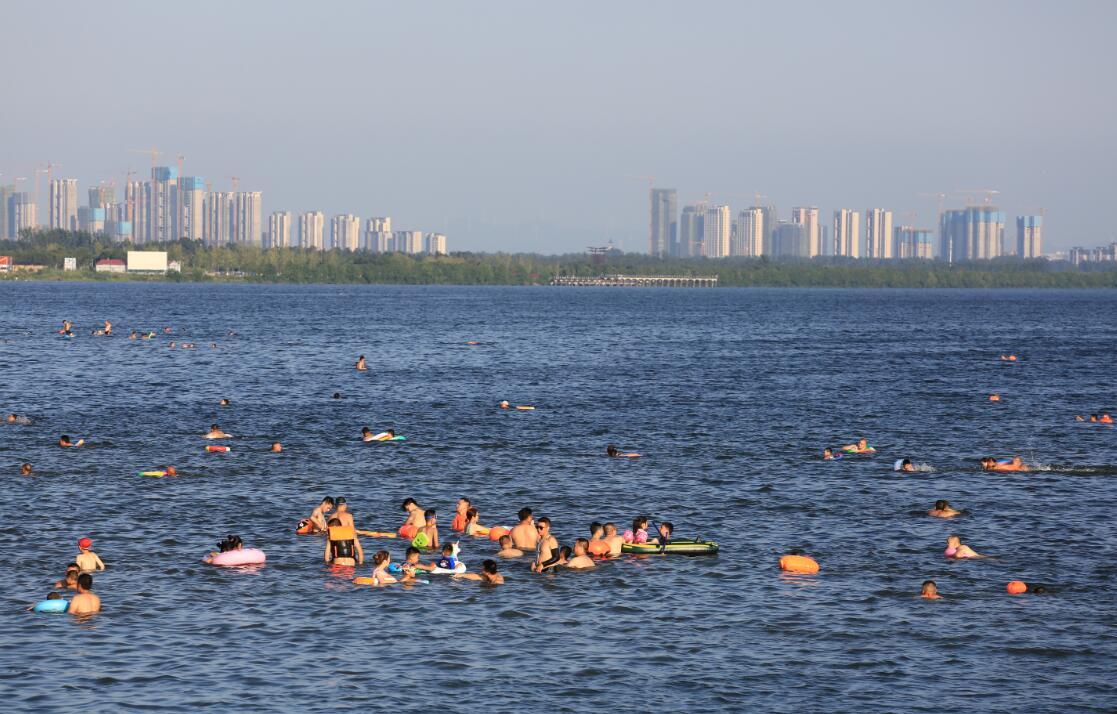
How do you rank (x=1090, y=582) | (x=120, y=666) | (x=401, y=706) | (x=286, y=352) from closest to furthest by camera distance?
1. (x=401, y=706)
2. (x=120, y=666)
3. (x=1090, y=582)
4. (x=286, y=352)

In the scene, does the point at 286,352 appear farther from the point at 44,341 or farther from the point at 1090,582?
the point at 1090,582

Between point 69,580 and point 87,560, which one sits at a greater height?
point 87,560

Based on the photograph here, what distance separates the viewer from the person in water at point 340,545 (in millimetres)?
36656

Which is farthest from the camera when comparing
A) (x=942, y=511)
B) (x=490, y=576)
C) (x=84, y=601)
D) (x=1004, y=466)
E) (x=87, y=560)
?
(x=1004, y=466)

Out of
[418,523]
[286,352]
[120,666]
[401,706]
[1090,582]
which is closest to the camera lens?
[401,706]

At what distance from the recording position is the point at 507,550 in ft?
126

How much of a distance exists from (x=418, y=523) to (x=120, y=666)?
12608 mm

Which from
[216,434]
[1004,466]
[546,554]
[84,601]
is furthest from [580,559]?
[216,434]

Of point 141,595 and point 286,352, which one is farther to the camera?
point 286,352

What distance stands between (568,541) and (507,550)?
2437 millimetres

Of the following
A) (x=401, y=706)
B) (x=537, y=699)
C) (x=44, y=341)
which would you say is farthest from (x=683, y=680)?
(x=44, y=341)

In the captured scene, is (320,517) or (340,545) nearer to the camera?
(340,545)

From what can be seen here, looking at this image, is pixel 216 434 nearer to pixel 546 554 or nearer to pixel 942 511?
pixel 546 554

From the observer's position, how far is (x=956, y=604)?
33625mm
